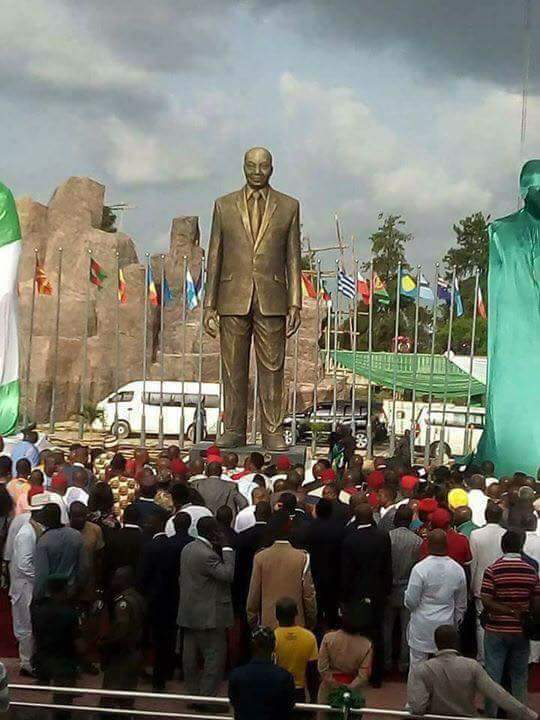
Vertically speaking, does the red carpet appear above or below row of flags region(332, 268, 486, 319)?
below

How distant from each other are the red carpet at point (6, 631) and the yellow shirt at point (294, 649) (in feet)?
10.5

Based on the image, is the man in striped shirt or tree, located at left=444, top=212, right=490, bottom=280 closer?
the man in striped shirt

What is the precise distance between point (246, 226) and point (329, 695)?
730cm

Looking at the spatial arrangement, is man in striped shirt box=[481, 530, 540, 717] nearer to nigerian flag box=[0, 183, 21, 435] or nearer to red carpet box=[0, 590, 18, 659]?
red carpet box=[0, 590, 18, 659]

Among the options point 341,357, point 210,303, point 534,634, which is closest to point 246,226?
point 210,303

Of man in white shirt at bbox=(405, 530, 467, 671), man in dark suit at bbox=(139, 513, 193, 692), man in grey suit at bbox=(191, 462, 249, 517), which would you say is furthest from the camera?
man in grey suit at bbox=(191, 462, 249, 517)

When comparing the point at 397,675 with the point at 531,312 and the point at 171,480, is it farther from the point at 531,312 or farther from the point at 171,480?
the point at 531,312

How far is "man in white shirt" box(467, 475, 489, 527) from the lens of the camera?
9414mm

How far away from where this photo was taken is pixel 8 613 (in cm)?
927

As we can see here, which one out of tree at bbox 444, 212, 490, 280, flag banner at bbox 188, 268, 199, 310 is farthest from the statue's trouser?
tree at bbox 444, 212, 490, 280

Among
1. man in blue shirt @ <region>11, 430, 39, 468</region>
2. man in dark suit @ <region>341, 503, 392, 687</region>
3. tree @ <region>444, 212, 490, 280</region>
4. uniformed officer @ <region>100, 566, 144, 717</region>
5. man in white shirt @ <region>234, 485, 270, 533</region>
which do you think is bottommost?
uniformed officer @ <region>100, 566, 144, 717</region>

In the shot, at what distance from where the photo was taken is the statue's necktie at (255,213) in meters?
12.4

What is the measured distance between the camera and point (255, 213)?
12.4 metres

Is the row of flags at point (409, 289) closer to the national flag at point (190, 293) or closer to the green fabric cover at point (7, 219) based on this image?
the national flag at point (190, 293)
